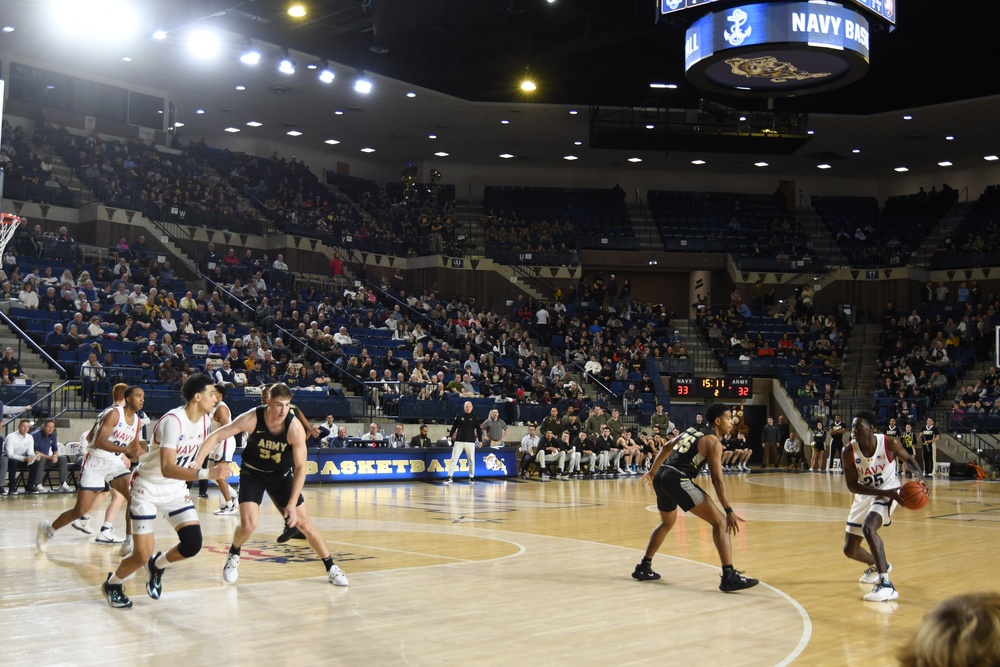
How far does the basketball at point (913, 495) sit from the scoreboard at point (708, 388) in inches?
887

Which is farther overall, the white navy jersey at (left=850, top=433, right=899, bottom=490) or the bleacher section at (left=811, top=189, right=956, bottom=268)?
the bleacher section at (left=811, top=189, right=956, bottom=268)

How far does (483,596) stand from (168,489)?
2.59 meters

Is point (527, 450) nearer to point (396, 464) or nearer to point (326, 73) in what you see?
point (396, 464)

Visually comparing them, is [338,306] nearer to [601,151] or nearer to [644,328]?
[644,328]

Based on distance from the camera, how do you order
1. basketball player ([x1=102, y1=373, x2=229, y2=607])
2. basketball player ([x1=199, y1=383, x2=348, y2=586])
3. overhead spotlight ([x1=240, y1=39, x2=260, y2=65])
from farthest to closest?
overhead spotlight ([x1=240, y1=39, x2=260, y2=65]) → basketball player ([x1=199, y1=383, x2=348, y2=586]) → basketball player ([x1=102, y1=373, x2=229, y2=607])

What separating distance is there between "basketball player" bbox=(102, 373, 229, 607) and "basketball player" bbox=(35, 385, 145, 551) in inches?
91.7

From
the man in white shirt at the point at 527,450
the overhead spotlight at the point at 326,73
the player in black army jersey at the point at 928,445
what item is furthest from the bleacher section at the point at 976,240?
the overhead spotlight at the point at 326,73

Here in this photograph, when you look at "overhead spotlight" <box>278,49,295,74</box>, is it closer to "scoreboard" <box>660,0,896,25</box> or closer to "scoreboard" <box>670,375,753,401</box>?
"scoreboard" <box>660,0,896,25</box>

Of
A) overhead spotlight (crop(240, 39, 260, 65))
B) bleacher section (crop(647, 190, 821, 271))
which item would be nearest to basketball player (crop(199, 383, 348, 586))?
overhead spotlight (crop(240, 39, 260, 65))

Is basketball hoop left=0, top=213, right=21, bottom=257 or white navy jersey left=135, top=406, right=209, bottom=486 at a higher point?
basketball hoop left=0, top=213, right=21, bottom=257

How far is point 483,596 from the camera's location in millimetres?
8242

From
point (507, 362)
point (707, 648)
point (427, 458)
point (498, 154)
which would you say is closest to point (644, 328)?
point (507, 362)

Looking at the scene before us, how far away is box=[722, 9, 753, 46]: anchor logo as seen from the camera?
625 inches

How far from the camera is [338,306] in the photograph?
3023cm
